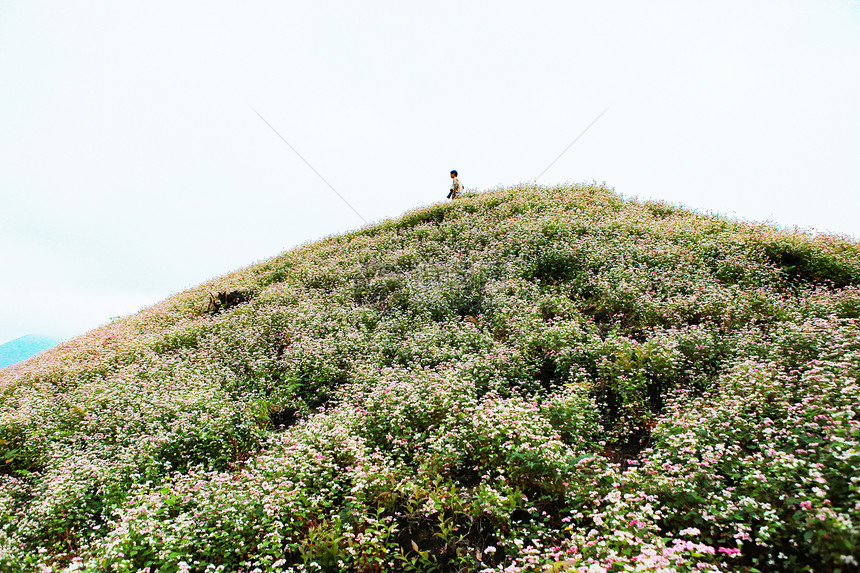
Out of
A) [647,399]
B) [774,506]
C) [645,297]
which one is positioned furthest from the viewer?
[645,297]

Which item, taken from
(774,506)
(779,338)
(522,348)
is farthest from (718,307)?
(774,506)

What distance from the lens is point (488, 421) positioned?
5.79m

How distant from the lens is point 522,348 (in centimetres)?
855

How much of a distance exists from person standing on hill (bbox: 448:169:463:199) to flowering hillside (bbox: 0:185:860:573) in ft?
26.2

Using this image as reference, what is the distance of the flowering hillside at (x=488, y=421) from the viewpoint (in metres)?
4.23

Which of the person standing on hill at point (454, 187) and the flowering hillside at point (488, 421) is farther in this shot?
the person standing on hill at point (454, 187)

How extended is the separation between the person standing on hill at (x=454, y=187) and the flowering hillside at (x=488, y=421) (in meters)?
7.99

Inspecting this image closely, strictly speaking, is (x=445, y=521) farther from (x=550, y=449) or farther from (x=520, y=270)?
(x=520, y=270)

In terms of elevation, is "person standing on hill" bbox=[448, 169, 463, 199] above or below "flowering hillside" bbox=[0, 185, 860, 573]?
above

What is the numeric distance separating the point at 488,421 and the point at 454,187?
17411 millimetres

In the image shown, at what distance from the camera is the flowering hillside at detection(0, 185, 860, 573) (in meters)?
4.23

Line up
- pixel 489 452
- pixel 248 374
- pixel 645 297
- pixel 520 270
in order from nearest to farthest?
pixel 489 452 → pixel 645 297 → pixel 248 374 → pixel 520 270

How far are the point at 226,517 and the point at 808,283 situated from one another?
13.0 metres

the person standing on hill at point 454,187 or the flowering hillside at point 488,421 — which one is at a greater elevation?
the person standing on hill at point 454,187
